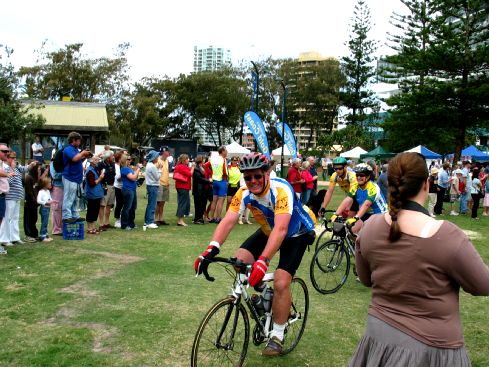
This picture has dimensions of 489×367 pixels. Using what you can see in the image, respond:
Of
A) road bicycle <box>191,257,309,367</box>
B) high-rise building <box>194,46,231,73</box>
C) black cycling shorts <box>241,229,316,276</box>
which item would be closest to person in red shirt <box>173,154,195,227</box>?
black cycling shorts <box>241,229,316,276</box>

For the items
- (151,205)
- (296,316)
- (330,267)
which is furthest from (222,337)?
(151,205)

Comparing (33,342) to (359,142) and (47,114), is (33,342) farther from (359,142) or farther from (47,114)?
(359,142)

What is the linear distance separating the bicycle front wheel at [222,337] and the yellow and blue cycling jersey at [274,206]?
3.10 feet

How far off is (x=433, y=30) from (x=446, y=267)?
119 ft

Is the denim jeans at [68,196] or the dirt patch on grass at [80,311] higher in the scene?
the denim jeans at [68,196]

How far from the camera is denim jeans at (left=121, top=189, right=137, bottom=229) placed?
1198 cm

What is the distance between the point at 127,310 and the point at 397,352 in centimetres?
426

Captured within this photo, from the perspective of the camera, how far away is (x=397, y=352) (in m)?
2.45

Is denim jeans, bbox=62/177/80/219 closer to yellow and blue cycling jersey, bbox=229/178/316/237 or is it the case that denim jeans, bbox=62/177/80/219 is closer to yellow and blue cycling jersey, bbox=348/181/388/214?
yellow and blue cycling jersey, bbox=348/181/388/214

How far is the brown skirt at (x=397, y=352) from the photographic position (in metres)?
2.40

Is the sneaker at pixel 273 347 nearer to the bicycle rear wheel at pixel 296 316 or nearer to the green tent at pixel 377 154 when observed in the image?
the bicycle rear wheel at pixel 296 316

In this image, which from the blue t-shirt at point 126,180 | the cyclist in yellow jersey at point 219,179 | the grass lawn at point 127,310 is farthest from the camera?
the cyclist in yellow jersey at point 219,179

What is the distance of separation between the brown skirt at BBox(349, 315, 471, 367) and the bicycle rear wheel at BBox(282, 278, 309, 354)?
2234 mm

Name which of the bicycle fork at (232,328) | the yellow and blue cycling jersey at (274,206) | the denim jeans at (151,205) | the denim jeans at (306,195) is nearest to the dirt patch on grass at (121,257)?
the denim jeans at (151,205)
